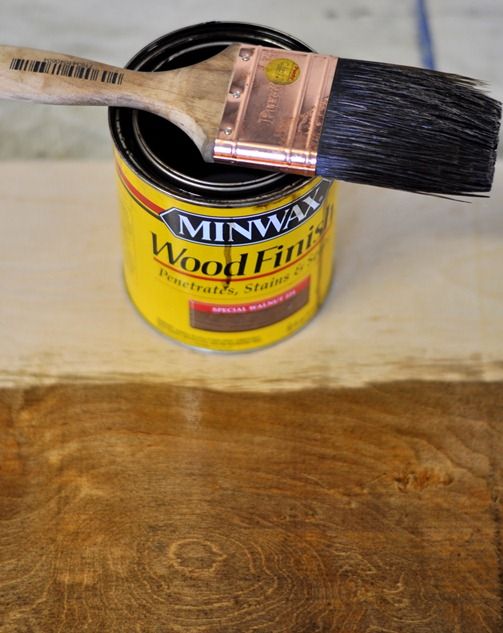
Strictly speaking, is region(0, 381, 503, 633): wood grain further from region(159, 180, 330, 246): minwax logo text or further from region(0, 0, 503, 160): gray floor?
region(0, 0, 503, 160): gray floor

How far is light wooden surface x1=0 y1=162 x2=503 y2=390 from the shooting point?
1307 millimetres

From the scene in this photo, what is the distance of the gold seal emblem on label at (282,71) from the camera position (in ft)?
3.60

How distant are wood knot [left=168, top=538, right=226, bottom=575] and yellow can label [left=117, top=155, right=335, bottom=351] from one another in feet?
0.82

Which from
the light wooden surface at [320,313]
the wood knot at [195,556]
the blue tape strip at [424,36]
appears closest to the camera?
the wood knot at [195,556]

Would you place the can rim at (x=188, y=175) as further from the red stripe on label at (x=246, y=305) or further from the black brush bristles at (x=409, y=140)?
the red stripe on label at (x=246, y=305)

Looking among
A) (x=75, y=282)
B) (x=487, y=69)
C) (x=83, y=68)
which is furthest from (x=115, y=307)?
(x=487, y=69)

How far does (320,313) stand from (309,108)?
1.13ft

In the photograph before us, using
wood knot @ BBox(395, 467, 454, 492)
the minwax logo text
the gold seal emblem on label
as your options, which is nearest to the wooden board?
wood knot @ BBox(395, 467, 454, 492)

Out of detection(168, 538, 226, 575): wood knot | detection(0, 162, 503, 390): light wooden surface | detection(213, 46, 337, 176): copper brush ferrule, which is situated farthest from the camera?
detection(0, 162, 503, 390): light wooden surface

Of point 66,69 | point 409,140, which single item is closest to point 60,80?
point 66,69

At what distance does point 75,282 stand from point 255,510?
0.39 metres

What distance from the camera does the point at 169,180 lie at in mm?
1104

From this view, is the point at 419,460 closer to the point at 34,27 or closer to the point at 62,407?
the point at 62,407

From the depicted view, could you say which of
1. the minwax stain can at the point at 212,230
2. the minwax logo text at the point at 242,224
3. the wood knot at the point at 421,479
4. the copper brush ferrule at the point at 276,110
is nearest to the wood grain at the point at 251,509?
the wood knot at the point at 421,479
